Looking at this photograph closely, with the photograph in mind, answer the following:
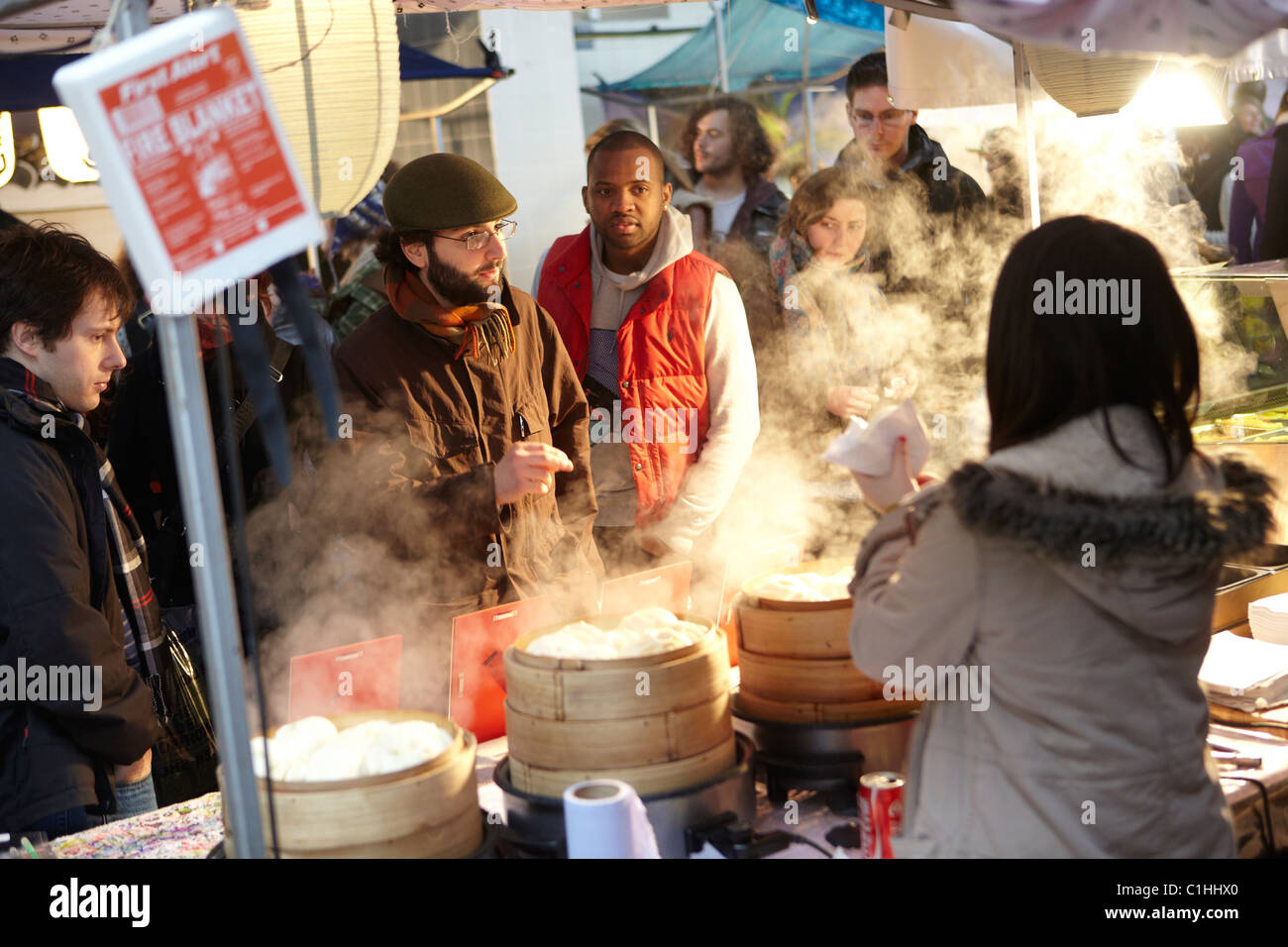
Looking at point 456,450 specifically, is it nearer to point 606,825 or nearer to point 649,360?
point 649,360

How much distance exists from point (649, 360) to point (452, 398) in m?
0.95

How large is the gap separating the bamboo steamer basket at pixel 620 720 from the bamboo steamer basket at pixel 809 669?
0.28m

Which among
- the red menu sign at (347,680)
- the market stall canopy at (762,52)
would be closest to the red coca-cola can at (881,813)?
the red menu sign at (347,680)

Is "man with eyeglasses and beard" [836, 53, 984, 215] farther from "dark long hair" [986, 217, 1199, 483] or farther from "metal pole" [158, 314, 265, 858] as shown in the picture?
"metal pole" [158, 314, 265, 858]

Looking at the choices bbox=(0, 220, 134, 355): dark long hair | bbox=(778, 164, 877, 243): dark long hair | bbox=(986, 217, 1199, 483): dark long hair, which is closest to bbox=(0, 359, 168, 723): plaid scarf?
bbox=(0, 220, 134, 355): dark long hair

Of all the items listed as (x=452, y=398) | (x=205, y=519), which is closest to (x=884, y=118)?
(x=452, y=398)

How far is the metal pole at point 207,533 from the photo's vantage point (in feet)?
5.16

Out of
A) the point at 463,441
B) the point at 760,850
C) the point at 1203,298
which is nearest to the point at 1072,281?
the point at 760,850

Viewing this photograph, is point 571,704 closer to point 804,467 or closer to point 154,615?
point 154,615

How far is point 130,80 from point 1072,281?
1.39 m

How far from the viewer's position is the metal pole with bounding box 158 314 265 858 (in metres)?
1.57

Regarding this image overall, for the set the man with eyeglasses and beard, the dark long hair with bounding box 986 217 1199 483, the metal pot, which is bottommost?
the metal pot

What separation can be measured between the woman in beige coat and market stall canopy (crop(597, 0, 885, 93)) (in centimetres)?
983

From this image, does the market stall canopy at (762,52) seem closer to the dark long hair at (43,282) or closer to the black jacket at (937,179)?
the black jacket at (937,179)
